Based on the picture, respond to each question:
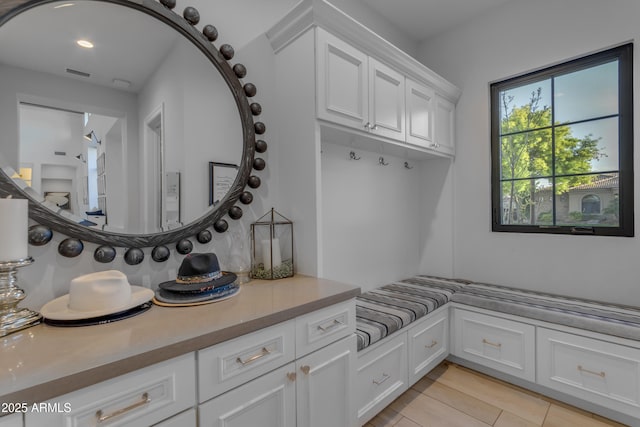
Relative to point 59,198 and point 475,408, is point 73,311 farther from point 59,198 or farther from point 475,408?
point 475,408

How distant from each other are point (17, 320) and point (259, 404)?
2.65 feet

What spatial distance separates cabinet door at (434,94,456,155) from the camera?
8.34ft

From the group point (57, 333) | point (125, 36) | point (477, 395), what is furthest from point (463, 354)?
point (125, 36)

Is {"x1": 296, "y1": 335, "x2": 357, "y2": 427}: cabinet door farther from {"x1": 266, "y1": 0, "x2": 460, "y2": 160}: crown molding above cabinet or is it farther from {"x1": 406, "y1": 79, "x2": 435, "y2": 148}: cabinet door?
{"x1": 406, "y1": 79, "x2": 435, "y2": 148}: cabinet door

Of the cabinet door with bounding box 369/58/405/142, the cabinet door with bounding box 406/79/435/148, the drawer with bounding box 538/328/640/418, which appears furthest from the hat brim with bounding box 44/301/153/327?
the drawer with bounding box 538/328/640/418

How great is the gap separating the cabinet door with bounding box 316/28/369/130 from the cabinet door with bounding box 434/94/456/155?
1.01 meters

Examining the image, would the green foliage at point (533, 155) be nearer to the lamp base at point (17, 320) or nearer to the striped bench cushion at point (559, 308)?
the striped bench cushion at point (559, 308)

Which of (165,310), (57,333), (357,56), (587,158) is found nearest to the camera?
(57,333)

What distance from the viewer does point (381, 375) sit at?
5.63 ft

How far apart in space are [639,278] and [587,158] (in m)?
0.89

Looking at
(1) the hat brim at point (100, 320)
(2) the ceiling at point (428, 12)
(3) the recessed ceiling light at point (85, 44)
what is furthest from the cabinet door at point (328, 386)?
(2) the ceiling at point (428, 12)

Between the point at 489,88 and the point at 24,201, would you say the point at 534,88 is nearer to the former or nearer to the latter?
the point at 489,88

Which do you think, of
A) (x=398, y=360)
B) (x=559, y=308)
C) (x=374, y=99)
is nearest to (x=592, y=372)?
(x=559, y=308)

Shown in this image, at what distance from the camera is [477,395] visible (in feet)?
6.41
